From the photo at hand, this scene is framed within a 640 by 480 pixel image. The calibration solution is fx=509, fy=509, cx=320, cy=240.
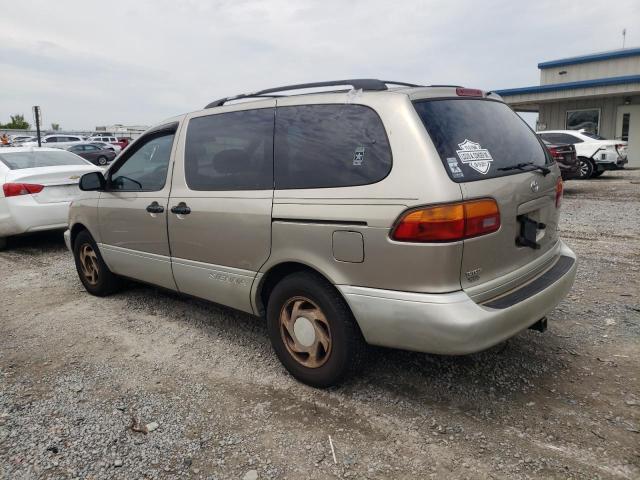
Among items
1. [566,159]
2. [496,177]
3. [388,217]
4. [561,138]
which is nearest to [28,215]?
[388,217]

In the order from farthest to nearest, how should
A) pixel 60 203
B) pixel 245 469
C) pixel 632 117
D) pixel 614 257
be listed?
pixel 632 117 < pixel 60 203 < pixel 614 257 < pixel 245 469

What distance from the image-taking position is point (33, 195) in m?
7.07

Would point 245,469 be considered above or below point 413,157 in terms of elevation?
below

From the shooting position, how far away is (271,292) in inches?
132

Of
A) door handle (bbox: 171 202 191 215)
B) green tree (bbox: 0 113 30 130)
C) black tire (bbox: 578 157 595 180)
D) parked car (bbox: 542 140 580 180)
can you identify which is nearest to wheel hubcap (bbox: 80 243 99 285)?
door handle (bbox: 171 202 191 215)

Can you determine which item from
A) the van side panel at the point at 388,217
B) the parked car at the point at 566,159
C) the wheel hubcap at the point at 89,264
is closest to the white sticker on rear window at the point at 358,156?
the van side panel at the point at 388,217

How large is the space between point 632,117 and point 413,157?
808 inches

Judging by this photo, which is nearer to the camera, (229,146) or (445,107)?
(445,107)

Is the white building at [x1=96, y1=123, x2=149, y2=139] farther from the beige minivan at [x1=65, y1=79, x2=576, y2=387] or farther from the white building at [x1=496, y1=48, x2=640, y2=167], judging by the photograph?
the beige minivan at [x1=65, y1=79, x2=576, y2=387]

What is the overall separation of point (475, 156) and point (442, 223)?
1.69 feet

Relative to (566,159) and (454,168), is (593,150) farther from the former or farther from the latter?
(454,168)

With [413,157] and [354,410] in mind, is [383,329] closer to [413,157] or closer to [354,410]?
[354,410]

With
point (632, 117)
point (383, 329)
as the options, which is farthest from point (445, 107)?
point (632, 117)

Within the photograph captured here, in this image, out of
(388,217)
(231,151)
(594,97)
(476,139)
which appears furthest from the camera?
(594,97)
